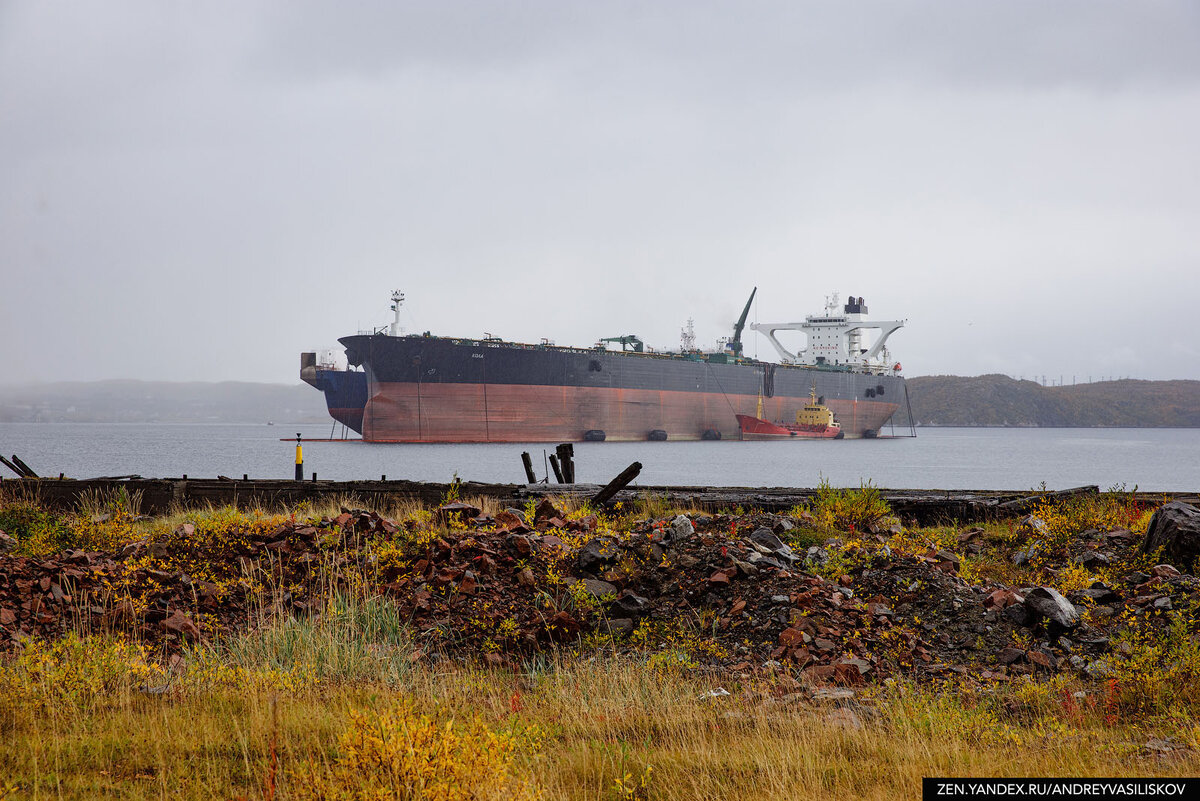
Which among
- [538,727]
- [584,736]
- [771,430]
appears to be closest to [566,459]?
[584,736]

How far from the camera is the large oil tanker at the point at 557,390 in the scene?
2061 inches

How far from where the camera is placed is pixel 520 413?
54.3 meters

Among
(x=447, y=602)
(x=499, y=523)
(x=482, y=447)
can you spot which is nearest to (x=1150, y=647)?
(x=447, y=602)

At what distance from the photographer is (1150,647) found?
532cm

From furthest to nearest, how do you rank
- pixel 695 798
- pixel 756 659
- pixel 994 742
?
pixel 756 659, pixel 994 742, pixel 695 798

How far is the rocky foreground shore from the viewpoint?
5.88 meters

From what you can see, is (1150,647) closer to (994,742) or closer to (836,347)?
(994,742)

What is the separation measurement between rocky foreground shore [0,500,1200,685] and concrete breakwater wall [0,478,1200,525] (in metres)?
1.59

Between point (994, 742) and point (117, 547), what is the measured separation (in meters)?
8.59

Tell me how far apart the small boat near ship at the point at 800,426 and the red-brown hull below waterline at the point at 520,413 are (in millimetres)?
6636

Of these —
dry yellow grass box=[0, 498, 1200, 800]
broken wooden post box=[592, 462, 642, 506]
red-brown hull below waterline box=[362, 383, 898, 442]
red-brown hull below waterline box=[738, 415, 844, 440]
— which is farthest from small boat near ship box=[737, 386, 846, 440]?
dry yellow grass box=[0, 498, 1200, 800]

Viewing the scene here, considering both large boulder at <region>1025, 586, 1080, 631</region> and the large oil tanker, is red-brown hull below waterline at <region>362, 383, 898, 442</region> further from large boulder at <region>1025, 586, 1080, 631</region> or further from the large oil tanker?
large boulder at <region>1025, 586, 1080, 631</region>

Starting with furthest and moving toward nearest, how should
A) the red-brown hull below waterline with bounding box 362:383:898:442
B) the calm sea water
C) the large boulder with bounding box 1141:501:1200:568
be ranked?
the red-brown hull below waterline with bounding box 362:383:898:442
the calm sea water
the large boulder with bounding box 1141:501:1200:568

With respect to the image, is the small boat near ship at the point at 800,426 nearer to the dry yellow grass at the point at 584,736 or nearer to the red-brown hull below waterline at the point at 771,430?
the red-brown hull below waterline at the point at 771,430
